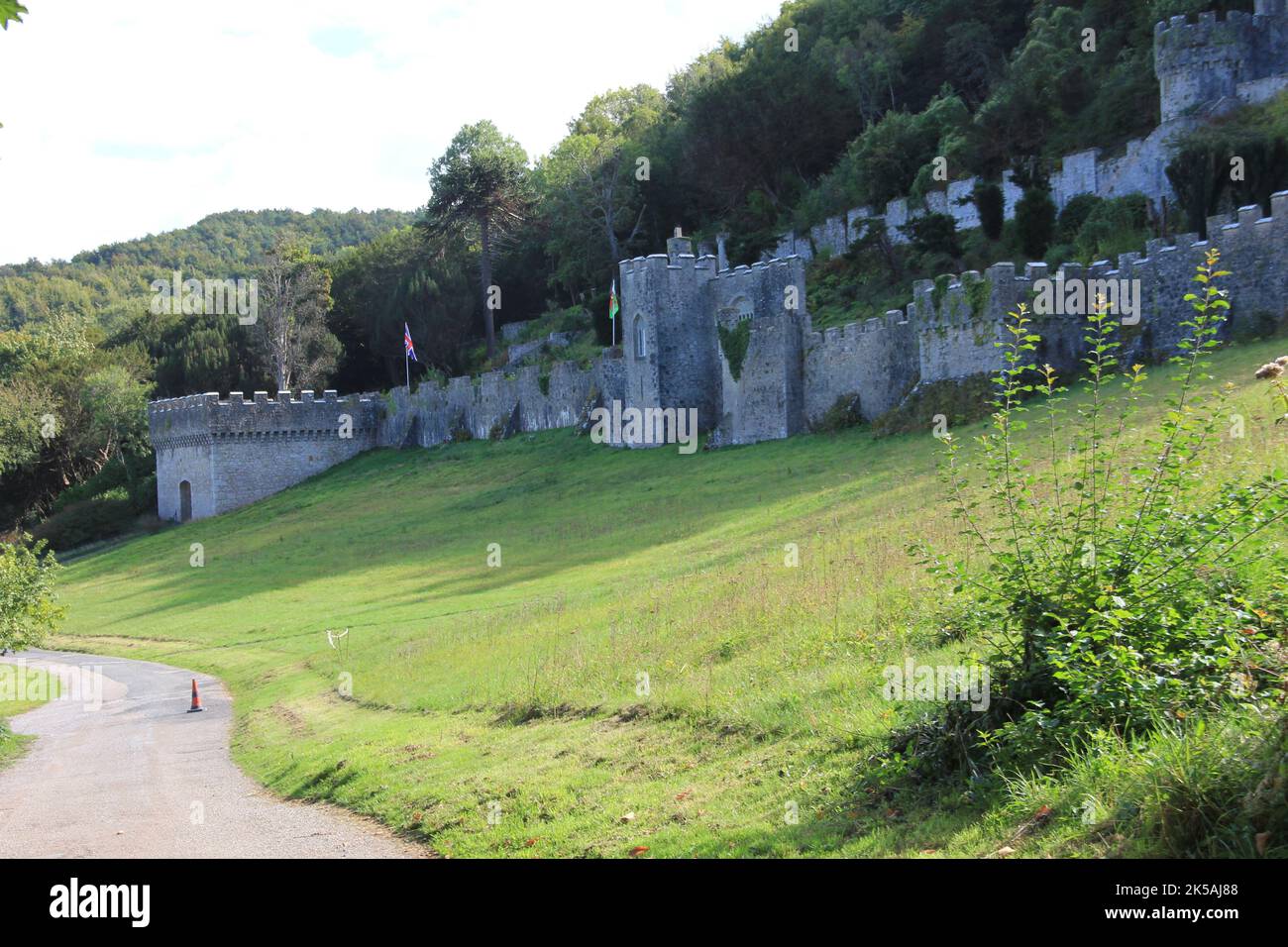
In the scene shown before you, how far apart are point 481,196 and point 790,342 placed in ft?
116

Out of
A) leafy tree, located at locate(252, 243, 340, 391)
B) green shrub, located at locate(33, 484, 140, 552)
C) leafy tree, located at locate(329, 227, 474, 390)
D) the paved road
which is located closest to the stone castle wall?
the paved road

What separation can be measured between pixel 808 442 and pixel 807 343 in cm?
450

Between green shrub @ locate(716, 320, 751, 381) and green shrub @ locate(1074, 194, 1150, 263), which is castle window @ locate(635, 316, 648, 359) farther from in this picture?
green shrub @ locate(1074, 194, 1150, 263)

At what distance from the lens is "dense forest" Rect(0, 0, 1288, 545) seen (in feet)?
160

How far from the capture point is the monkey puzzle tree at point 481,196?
72.9 metres

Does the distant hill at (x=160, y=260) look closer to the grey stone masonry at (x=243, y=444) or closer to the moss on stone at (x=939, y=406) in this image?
the grey stone masonry at (x=243, y=444)

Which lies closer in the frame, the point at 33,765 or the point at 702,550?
the point at 33,765

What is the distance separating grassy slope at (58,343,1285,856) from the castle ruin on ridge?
290 cm

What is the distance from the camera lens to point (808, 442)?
39750 mm

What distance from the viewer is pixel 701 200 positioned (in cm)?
7000

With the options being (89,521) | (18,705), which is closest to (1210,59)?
(18,705)

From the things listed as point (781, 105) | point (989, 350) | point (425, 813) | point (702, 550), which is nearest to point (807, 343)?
point (989, 350)
